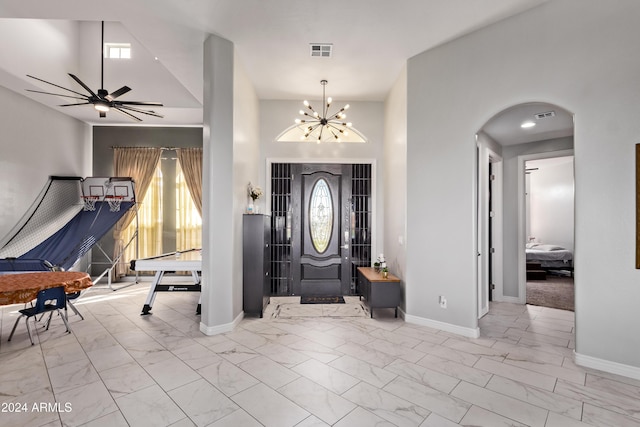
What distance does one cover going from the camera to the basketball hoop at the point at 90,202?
233 inches

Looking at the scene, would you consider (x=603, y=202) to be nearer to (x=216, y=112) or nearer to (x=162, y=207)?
(x=216, y=112)

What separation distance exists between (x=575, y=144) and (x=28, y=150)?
8115mm

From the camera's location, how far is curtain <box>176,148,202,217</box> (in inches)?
258

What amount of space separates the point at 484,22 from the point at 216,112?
3334mm

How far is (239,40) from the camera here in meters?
3.80

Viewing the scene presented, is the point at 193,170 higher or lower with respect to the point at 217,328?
higher

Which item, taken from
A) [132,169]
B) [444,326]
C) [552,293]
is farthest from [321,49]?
[552,293]

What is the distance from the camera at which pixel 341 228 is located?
18.6 feet

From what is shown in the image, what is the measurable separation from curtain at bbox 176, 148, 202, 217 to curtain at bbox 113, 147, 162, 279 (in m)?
0.55

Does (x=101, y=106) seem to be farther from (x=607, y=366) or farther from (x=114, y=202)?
(x=607, y=366)

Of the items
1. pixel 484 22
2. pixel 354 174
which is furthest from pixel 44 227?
pixel 484 22

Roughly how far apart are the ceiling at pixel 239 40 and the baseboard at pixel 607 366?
3.58 m

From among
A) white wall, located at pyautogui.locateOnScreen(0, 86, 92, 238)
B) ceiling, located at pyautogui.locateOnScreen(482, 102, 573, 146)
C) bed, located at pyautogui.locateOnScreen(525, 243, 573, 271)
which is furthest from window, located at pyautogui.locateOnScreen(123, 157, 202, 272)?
bed, located at pyautogui.locateOnScreen(525, 243, 573, 271)

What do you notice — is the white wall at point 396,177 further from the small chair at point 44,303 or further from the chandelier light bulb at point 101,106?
the chandelier light bulb at point 101,106
